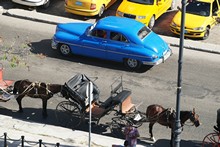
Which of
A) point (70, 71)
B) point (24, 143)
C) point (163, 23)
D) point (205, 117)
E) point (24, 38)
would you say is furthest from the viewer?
point (163, 23)

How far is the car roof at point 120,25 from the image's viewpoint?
23078mm

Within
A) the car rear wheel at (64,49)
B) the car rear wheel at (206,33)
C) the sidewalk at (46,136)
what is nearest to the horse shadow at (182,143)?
the sidewalk at (46,136)

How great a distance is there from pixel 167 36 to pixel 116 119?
7.49 metres

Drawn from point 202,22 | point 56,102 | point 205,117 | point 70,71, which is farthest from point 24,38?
point 205,117

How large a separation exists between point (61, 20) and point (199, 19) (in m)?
5.57

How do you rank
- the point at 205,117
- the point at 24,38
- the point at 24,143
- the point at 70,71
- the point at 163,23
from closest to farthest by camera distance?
the point at 24,143 → the point at 205,117 → the point at 70,71 → the point at 24,38 → the point at 163,23

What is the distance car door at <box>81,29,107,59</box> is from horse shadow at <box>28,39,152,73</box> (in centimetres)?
38

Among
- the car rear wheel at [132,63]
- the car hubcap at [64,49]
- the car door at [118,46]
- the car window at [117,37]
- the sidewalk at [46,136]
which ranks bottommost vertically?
the sidewalk at [46,136]

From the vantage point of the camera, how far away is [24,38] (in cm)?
2552

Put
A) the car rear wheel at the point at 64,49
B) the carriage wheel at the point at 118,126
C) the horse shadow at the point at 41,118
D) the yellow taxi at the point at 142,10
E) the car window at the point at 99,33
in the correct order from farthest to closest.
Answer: the yellow taxi at the point at 142,10 < the car rear wheel at the point at 64,49 < the car window at the point at 99,33 < the horse shadow at the point at 41,118 < the carriage wheel at the point at 118,126

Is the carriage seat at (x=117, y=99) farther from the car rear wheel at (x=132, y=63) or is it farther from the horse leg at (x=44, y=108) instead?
the car rear wheel at (x=132, y=63)

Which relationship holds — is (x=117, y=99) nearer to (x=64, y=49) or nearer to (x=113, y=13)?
(x=64, y=49)

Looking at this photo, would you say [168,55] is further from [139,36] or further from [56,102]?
[56,102]

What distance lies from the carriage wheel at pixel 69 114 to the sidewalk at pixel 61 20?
676cm
